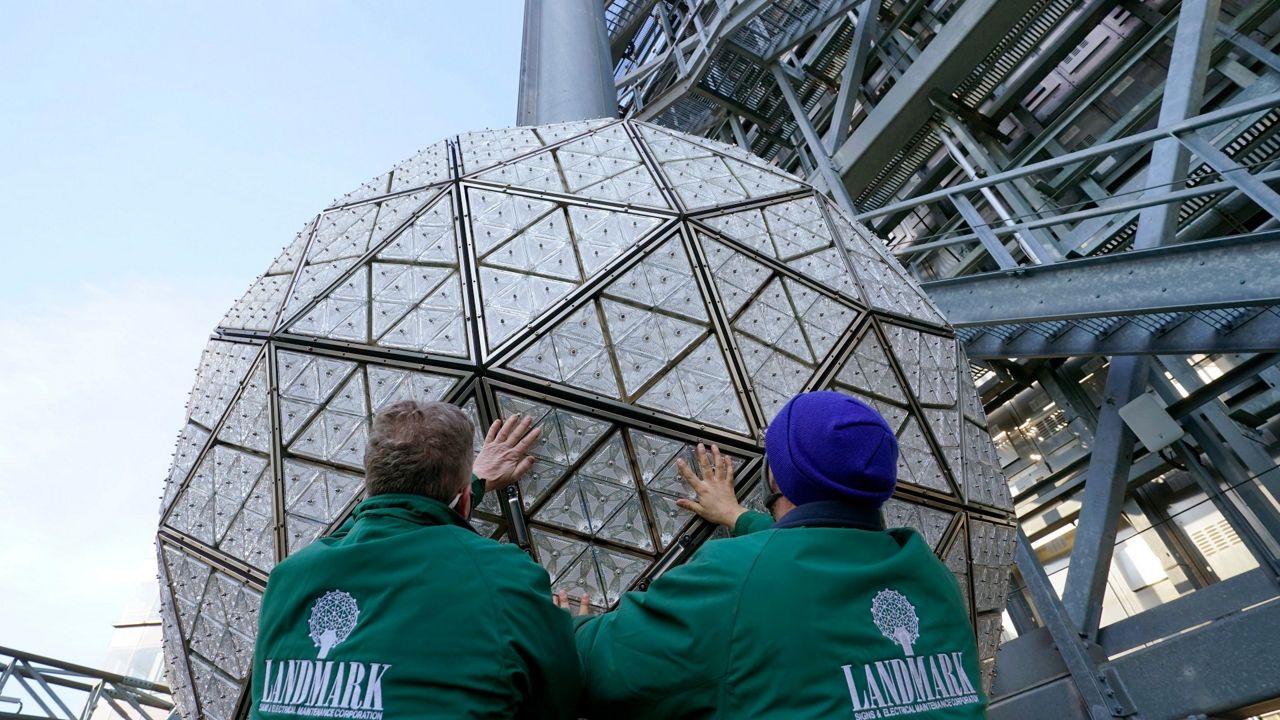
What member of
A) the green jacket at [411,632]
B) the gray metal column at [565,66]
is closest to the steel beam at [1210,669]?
the gray metal column at [565,66]

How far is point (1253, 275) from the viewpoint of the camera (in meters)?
5.36

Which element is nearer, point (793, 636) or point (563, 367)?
point (793, 636)

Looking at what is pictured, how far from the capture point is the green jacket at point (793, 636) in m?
1.28

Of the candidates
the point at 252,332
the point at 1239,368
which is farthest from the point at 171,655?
the point at 1239,368

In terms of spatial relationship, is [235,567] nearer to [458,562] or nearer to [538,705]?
[458,562]

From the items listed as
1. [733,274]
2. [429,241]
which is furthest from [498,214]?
[733,274]

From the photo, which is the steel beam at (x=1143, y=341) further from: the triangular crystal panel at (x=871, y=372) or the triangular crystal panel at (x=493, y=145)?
the triangular crystal panel at (x=493, y=145)

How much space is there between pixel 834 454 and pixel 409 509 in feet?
2.78

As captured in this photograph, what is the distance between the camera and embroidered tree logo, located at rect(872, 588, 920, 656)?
138cm

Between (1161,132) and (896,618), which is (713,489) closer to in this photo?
(896,618)

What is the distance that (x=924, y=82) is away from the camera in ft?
39.9

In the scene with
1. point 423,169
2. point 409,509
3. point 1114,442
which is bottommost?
point 409,509

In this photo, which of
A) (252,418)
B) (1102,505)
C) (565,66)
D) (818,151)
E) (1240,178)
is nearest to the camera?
(252,418)

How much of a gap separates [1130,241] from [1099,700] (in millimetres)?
5617
